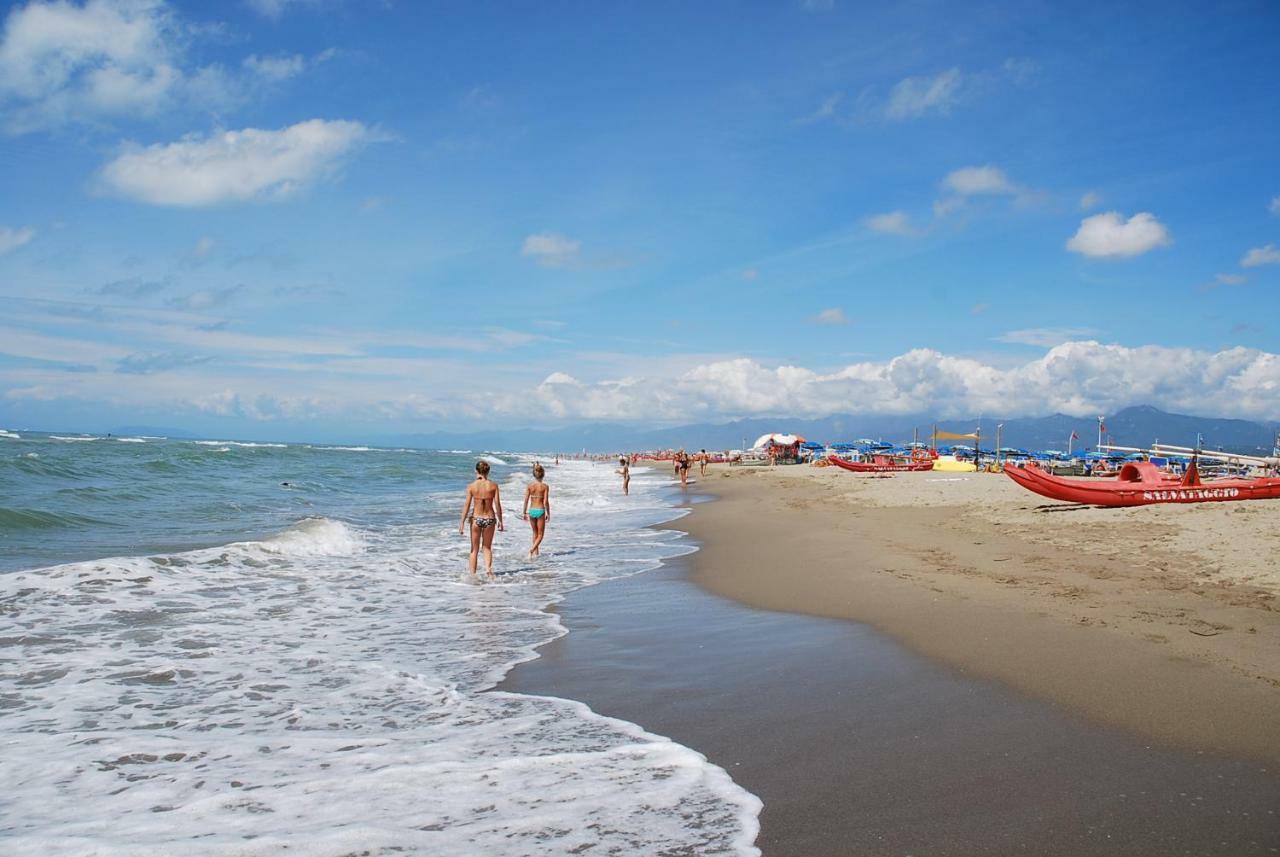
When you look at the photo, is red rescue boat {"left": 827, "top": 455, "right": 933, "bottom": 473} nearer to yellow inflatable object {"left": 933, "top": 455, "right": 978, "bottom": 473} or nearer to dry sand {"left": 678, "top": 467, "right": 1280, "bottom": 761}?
yellow inflatable object {"left": 933, "top": 455, "right": 978, "bottom": 473}

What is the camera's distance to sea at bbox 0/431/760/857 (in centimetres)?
340

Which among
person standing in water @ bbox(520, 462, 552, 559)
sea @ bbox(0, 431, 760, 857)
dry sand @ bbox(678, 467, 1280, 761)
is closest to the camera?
sea @ bbox(0, 431, 760, 857)

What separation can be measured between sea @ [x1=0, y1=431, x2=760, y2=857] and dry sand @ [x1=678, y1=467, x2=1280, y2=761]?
2.78 meters

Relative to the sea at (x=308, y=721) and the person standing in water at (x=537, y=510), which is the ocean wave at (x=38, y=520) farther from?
the person standing in water at (x=537, y=510)

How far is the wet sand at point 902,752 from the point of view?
3141 millimetres

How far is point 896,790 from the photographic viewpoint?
141 inches

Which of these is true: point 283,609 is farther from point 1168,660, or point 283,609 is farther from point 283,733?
point 1168,660

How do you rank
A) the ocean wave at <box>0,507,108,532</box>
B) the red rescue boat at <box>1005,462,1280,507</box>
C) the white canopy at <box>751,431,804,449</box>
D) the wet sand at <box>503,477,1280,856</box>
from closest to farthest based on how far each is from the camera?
the wet sand at <box>503,477,1280,856</box>, the ocean wave at <box>0,507,108,532</box>, the red rescue boat at <box>1005,462,1280,507</box>, the white canopy at <box>751,431,804,449</box>

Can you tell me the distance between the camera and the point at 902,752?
4.07 m

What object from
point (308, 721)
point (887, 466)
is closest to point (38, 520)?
point (308, 721)

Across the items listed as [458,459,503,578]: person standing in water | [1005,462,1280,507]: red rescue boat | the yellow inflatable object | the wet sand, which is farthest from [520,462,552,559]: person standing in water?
the yellow inflatable object

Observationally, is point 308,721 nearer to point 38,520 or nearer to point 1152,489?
point 38,520

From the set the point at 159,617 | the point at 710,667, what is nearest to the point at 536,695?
the point at 710,667

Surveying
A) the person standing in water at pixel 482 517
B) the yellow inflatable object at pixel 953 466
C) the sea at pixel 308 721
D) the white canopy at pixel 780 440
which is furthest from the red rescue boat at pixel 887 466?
the person standing in water at pixel 482 517
